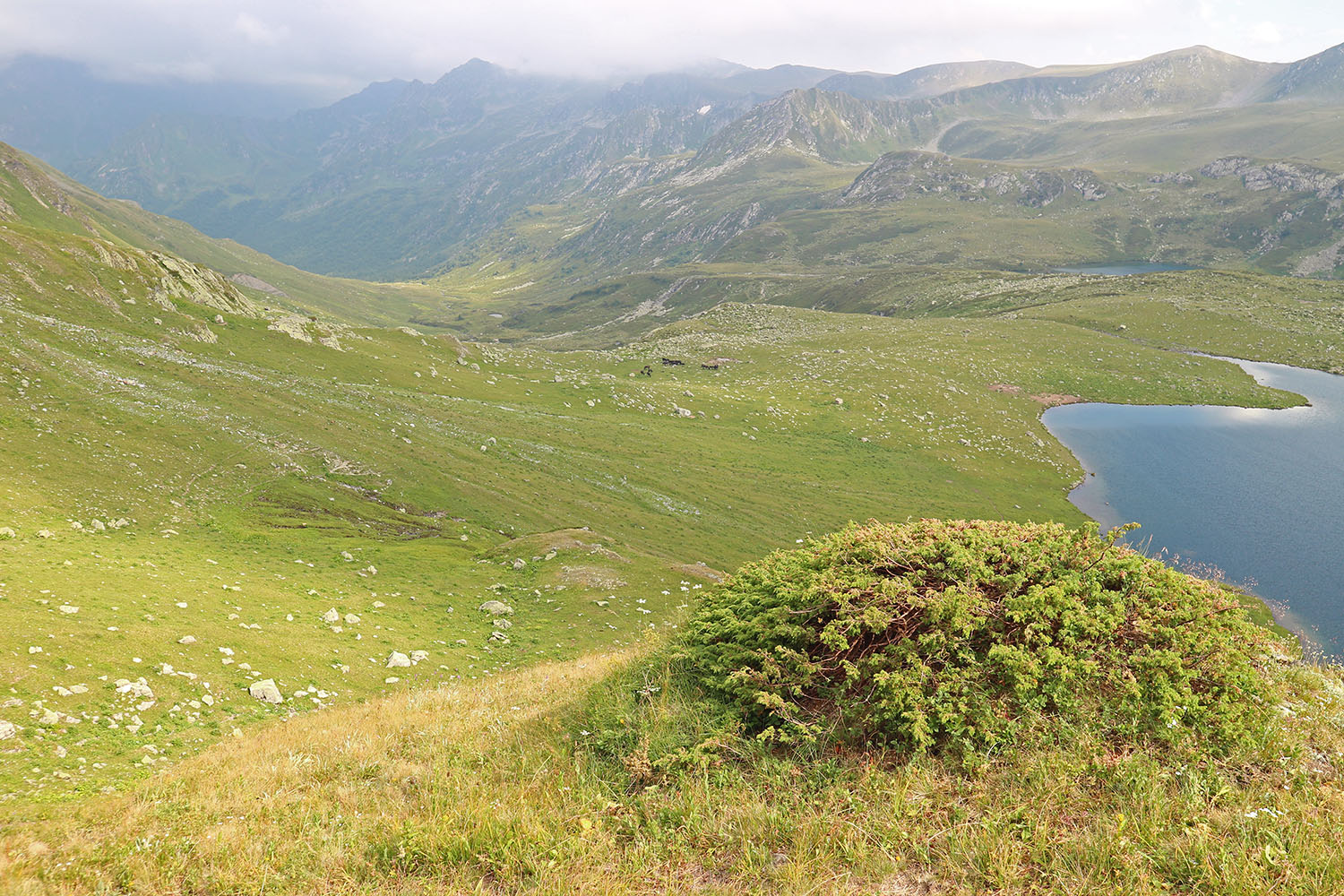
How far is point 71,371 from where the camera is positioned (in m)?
45.9

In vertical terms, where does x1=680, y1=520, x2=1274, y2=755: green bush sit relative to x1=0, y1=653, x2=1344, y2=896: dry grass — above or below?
above

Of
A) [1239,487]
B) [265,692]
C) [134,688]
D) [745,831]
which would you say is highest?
[745,831]

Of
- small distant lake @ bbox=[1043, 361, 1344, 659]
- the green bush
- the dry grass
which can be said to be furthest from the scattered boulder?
small distant lake @ bbox=[1043, 361, 1344, 659]

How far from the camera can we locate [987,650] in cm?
923

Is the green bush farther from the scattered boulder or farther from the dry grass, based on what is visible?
the scattered boulder

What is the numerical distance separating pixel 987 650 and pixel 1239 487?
87.1 m

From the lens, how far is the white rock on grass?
18.9 metres

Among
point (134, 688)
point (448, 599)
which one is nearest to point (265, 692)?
point (134, 688)

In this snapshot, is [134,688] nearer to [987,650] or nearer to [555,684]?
[555,684]

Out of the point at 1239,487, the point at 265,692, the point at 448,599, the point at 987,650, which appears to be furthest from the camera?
the point at 1239,487

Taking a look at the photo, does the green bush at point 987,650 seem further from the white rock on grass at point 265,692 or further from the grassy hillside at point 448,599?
the white rock on grass at point 265,692

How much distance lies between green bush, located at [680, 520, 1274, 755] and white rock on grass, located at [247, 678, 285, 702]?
15859 mm

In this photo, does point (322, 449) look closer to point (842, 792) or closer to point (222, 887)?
point (222, 887)

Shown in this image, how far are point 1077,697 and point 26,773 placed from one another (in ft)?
67.3
